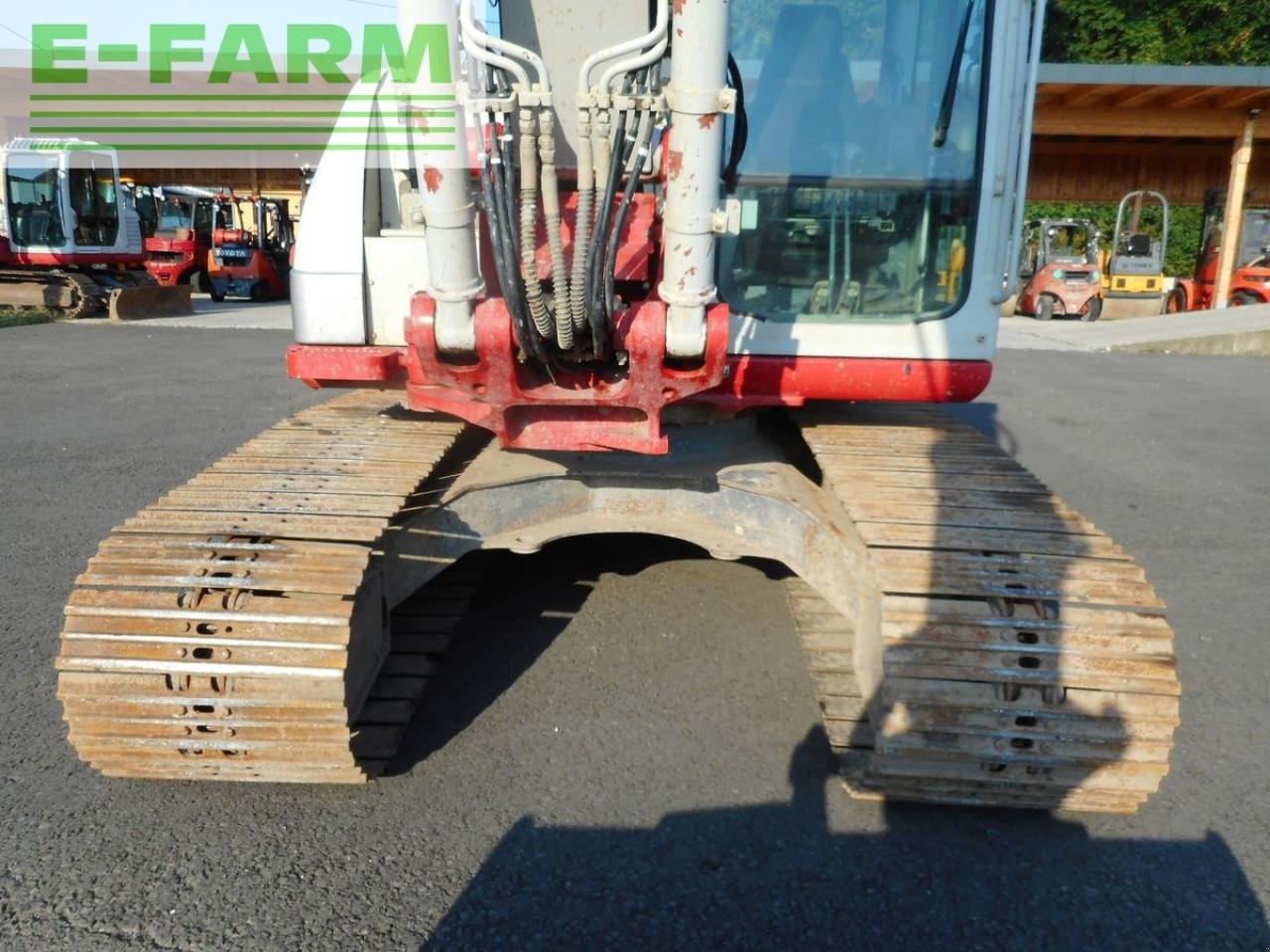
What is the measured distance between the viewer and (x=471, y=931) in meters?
2.28

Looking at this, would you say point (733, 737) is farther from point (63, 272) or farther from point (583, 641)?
point (63, 272)

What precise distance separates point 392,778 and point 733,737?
1.00 metres

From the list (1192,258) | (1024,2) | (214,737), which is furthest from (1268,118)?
(214,737)

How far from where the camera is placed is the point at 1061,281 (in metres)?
18.0

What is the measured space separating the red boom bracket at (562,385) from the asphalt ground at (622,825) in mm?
922

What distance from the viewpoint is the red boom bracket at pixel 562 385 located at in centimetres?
260

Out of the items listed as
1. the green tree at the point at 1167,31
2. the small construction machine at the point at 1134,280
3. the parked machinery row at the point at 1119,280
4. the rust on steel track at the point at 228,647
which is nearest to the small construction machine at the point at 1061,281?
the parked machinery row at the point at 1119,280

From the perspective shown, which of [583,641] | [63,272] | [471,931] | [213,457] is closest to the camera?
[471,931]

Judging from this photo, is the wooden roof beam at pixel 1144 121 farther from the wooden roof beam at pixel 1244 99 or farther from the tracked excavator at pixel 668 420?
the tracked excavator at pixel 668 420

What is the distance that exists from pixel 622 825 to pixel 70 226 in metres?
18.3

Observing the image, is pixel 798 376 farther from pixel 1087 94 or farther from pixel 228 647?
pixel 1087 94

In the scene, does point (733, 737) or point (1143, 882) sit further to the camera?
point (733, 737)

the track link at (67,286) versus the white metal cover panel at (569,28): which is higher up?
the white metal cover panel at (569,28)

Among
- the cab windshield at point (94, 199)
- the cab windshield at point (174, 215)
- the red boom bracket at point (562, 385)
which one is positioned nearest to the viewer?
the red boom bracket at point (562, 385)
